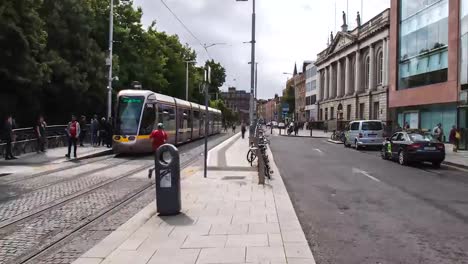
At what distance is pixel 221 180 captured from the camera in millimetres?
15000

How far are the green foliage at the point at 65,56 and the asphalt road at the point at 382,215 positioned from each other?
44.5 ft

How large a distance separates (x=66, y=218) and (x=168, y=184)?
2.00 m

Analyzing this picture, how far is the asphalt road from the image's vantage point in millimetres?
7270

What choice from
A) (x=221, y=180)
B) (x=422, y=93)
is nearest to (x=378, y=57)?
(x=422, y=93)

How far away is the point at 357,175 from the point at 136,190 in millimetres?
7783

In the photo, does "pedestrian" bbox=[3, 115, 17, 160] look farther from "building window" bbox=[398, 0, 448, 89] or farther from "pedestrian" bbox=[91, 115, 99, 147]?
"building window" bbox=[398, 0, 448, 89]

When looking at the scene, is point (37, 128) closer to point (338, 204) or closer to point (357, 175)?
point (357, 175)

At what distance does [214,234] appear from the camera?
7879mm

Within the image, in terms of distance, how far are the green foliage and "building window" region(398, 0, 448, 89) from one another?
726 inches

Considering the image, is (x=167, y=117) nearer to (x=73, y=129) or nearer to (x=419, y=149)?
(x=73, y=129)

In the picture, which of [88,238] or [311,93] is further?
[311,93]

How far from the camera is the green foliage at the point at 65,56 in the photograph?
87.0 ft

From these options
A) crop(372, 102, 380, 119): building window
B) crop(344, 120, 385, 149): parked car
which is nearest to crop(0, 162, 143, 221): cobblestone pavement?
crop(344, 120, 385, 149): parked car

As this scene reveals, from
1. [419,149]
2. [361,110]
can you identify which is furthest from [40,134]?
[361,110]
